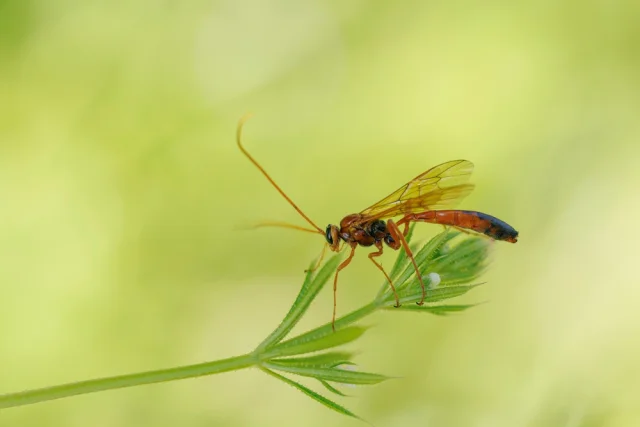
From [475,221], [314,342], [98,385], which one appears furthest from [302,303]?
[475,221]

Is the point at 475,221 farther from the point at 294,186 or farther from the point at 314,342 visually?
the point at 294,186

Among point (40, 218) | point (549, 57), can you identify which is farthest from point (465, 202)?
point (40, 218)

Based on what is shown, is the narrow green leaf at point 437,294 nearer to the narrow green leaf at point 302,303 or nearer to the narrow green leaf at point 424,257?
the narrow green leaf at point 424,257

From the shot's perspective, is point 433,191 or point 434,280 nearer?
point 434,280

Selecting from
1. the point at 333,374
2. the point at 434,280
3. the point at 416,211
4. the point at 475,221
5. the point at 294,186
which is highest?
the point at 294,186

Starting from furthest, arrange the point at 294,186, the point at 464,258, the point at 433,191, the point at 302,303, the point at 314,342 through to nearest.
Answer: the point at 294,186 → the point at 433,191 → the point at 464,258 → the point at 302,303 → the point at 314,342

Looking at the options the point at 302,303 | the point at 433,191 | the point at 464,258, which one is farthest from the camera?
the point at 433,191
